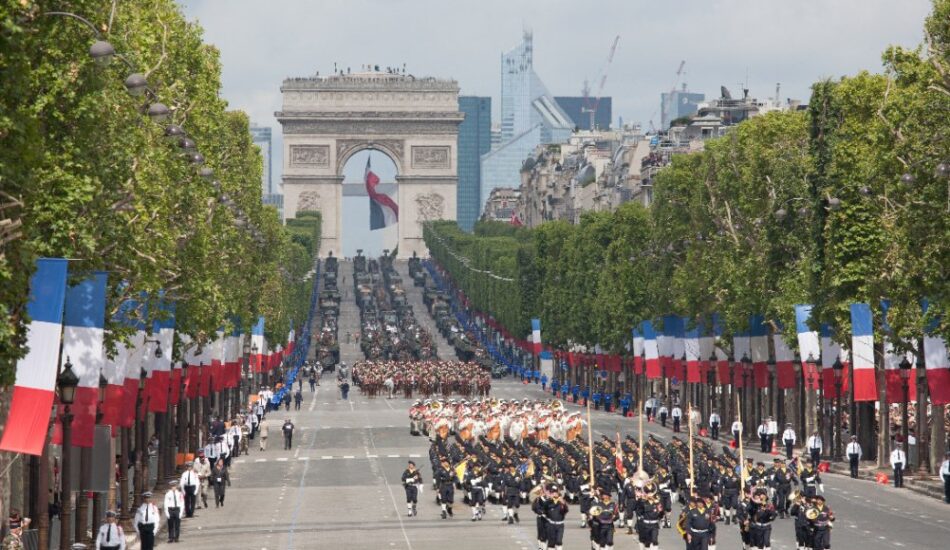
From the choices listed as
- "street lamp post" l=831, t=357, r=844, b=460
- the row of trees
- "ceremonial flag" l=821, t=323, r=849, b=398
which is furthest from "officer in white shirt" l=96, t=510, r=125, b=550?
"street lamp post" l=831, t=357, r=844, b=460

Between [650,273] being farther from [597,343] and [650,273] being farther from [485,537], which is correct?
[485,537]

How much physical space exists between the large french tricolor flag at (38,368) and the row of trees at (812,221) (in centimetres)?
2652

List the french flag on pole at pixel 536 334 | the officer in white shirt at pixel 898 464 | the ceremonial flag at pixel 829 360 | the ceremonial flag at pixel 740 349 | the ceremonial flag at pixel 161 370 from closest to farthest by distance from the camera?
the ceremonial flag at pixel 161 370 < the officer in white shirt at pixel 898 464 < the ceremonial flag at pixel 829 360 < the ceremonial flag at pixel 740 349 < the french flag on pole at pixel 536 334

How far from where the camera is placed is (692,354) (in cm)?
10225

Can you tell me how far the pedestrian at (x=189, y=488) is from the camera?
61.8 m

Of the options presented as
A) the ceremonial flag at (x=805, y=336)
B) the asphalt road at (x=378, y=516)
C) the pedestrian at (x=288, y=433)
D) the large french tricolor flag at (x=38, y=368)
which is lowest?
the asphalt road at (x=378, y=516)

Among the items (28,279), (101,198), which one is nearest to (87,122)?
(101,198)

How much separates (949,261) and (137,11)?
2309 centimetres

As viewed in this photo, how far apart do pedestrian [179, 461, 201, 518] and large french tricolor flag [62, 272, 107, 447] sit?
20.7 m

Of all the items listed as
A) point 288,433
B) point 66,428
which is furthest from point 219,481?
point 288,433

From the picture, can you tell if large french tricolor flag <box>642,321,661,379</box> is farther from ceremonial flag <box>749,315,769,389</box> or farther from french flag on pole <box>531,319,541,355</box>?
french flag on pole <box>531,319,541,355</box>

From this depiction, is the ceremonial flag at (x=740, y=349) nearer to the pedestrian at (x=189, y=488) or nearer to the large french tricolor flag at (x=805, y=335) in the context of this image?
the large french tricolor flag at (x=805, y=335)

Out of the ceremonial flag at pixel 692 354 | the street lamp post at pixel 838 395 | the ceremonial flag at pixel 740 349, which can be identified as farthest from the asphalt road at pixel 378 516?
the ceremonial flag at pixel 692 354

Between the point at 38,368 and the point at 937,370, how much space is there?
119ft
